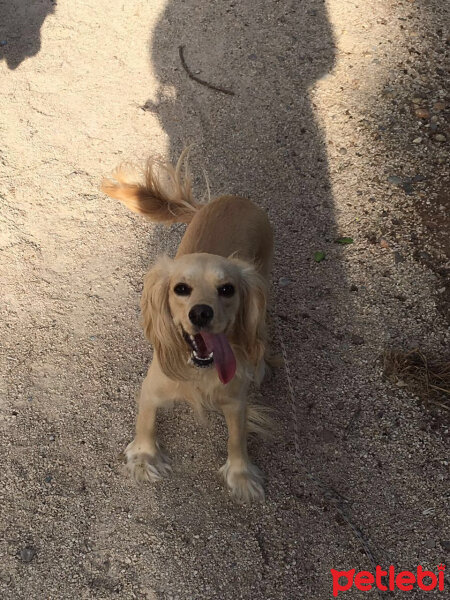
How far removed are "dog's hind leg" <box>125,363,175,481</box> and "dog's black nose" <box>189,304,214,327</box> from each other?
58 cm

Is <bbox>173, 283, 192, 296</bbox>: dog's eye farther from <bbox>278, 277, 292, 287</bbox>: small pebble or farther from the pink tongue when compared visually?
<bbox>278, 277, 292, 287</bbox>: small pebble

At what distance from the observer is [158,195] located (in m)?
3.28

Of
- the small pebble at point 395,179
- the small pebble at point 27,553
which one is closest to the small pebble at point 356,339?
the small pebble at point 395,179

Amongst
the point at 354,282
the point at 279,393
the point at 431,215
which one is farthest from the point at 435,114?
the point at 279,393

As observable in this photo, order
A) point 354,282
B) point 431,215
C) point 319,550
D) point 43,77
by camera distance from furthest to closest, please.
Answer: point 43,77, point 431,215, point 354,282, point 319,550

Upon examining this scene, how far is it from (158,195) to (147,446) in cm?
135

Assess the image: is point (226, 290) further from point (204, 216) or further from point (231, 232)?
point (204, 216)

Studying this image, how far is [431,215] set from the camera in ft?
12.2

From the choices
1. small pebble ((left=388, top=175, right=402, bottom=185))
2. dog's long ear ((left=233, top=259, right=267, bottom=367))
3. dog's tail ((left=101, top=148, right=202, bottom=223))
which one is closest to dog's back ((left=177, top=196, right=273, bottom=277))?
dog's tail ((left=101, top=148, right=202, bottom=223))

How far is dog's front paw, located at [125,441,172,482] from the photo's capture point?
2762 millimetres

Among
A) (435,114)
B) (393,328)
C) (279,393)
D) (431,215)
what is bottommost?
(279,393)

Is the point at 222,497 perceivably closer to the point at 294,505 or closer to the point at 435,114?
the point at 294,505

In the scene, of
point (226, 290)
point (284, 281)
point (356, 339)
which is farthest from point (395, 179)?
point (226, 290)

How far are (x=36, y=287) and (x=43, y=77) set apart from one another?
7.00 feet
